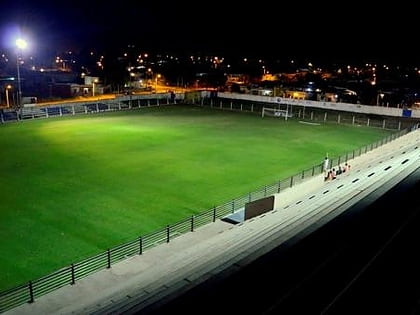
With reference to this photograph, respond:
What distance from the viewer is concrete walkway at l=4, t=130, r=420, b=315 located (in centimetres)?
1187

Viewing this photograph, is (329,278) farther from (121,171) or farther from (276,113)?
(276,113)

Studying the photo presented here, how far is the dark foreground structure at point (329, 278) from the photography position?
1062 centimetres

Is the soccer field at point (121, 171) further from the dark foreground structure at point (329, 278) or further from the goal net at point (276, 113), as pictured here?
the dark foreground structure at point (329, 278)

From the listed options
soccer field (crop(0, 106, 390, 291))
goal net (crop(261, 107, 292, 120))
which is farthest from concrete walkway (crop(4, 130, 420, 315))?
goal net (crop(261, 107, 292, 120))

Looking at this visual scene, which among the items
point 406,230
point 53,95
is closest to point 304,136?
point 406,230

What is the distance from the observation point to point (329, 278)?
1216cm

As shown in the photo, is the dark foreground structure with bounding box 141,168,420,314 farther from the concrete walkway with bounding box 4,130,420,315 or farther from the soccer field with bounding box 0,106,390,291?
the soccer field with bounding box 0,106,390,291

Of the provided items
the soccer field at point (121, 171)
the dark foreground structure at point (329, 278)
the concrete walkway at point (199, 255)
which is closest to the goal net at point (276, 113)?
the soccer field at point (121, 171)

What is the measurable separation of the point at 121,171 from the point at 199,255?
49.9 feet

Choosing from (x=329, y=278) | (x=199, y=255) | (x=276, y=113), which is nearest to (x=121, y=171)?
(x=199, y=255)

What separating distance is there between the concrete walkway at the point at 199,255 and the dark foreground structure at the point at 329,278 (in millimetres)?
688

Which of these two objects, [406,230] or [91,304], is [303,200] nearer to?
[406,230]

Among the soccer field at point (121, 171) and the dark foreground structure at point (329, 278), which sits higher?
the dark foreground structure at point (329, 278)

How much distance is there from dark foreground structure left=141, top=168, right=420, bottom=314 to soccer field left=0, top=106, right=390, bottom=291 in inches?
296
